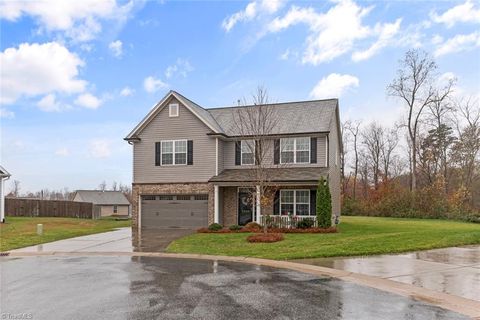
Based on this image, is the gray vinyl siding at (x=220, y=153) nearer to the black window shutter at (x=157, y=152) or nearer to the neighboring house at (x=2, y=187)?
the black window shutter at (x=157, y=152)

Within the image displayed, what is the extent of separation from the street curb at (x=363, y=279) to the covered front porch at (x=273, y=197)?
763 centimetres

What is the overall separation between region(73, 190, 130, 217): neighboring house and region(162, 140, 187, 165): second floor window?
49166 millimetres

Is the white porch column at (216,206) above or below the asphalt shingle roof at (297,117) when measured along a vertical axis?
below

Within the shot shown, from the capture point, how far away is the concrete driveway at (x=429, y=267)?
8.76 meters

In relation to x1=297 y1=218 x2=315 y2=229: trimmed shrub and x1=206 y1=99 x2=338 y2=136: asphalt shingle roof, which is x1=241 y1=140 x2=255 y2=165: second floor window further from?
x1=297 y1=218 x2=315 y2=229: trimmed shrub

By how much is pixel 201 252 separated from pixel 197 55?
1017 centimetres

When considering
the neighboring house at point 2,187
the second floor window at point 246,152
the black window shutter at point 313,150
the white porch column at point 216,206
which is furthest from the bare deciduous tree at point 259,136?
the neighboring house at point 2,187

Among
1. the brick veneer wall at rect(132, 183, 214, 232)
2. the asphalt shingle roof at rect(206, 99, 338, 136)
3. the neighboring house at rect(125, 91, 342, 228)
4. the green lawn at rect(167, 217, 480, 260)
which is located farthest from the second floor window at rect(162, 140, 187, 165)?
the green lawn at rect(167, 217, 480, 260)

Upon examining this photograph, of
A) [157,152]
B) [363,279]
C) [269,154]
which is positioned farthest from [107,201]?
[363,279]

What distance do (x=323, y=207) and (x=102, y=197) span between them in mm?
58892

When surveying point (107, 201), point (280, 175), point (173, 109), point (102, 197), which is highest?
point (173, 109)

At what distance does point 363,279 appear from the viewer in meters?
9.55

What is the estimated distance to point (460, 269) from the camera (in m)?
10.7

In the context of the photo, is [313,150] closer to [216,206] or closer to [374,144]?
[216,206]
